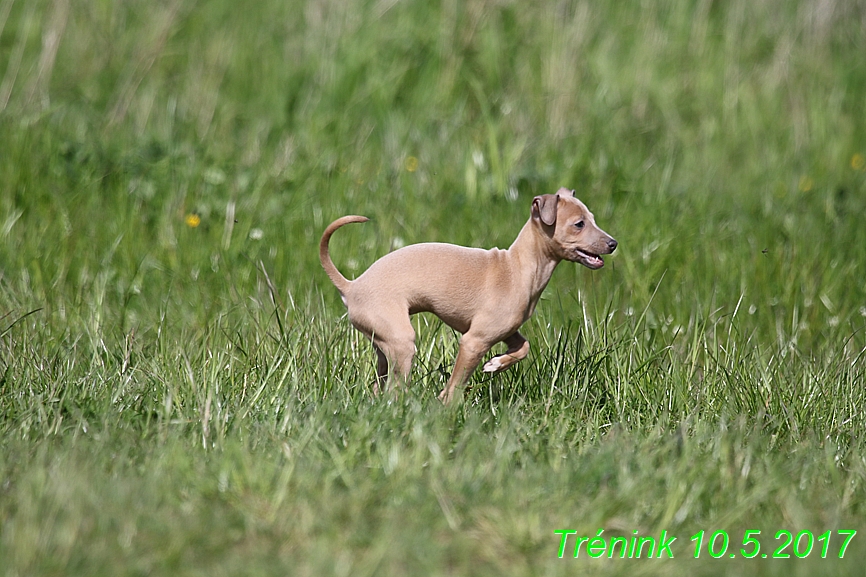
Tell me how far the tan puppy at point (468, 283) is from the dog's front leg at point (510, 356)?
0.09m

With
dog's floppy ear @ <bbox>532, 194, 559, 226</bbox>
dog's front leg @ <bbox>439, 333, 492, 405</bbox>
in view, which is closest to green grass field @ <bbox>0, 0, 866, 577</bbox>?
dog's front leg @ <bbox>439, 333, 492, 405</bbox>

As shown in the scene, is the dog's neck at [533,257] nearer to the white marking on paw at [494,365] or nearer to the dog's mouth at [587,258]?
the dog's mouth at [587,258]

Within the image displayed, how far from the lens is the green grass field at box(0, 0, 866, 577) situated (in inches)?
122

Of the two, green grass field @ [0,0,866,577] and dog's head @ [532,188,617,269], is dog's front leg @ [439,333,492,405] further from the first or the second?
dog's head @ [532,188,617,269]

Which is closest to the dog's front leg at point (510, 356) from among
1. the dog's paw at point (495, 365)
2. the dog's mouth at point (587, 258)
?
the dog's paw at point (495, 365)

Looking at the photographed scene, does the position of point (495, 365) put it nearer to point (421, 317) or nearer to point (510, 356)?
point (510, 356)

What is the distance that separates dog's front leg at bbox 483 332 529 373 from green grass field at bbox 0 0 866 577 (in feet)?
0.80

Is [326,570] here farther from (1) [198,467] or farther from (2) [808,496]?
(2) [808,496]

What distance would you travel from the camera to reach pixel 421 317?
4805mm

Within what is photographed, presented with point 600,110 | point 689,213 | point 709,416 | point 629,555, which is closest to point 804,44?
point 600,110

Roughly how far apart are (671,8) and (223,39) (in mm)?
3851

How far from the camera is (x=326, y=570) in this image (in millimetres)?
2812

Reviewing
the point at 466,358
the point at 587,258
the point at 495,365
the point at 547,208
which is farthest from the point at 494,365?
the point at 547,208

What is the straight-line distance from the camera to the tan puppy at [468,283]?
3590 mm
